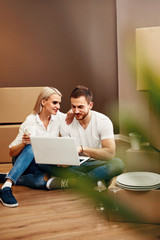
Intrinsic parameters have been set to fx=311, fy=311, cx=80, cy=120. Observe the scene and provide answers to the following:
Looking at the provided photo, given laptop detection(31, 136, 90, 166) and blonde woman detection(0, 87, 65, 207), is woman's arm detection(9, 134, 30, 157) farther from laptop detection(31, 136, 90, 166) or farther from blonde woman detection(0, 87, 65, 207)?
laptop detection(31, 136, 90, 166)

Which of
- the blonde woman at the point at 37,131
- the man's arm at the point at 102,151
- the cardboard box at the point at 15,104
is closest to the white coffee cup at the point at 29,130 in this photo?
the blonde woman at the point at 37,131

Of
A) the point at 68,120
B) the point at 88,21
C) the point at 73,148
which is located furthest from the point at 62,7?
the point at 73,148

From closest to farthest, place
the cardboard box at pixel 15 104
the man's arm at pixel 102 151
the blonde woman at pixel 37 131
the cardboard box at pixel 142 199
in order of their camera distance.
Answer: the cardboard box at pixel 142 199
the man's arm at pixel 102 151
the blonde woman at pixel 37 131
the cardboard box at pixel 15 104

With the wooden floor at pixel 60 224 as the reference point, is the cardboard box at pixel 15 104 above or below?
above

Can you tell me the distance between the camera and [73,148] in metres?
1.93

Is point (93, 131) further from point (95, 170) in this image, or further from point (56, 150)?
point (56, 150)

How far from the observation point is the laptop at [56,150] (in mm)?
1937

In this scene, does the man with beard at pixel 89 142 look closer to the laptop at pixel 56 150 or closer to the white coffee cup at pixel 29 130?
the laptop at pixel 56 150

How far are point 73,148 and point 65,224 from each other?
0.45 metres

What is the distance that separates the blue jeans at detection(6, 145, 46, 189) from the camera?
7.32 ft

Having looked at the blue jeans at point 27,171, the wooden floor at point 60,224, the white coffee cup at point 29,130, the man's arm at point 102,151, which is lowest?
the wooden floor at point 60,224

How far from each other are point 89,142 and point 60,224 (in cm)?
71

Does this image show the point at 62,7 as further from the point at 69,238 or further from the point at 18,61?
the point at 69,238

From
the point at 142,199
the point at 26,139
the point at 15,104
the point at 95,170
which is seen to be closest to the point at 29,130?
the point at 26,139
